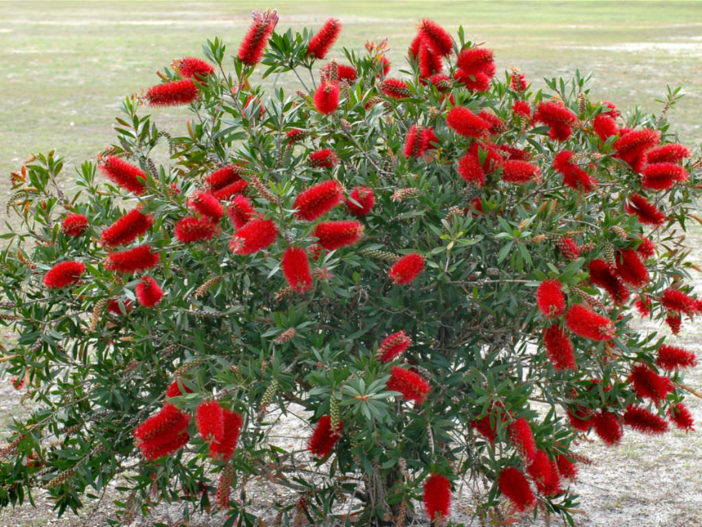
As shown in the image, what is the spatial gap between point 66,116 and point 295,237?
11216mm

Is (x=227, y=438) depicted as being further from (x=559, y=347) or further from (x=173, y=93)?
(x=173, y=93)

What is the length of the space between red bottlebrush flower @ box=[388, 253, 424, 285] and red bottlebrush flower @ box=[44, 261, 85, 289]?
814 millimetres

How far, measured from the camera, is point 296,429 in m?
4.02

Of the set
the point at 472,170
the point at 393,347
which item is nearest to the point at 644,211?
the point at 472,170

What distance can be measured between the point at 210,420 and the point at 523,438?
2.37 feet

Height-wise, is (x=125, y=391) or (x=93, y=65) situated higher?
(x=93, y=65)

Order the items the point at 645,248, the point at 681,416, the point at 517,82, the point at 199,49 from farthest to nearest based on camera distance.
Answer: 1. the point at 199,49
2. the point at 517,82
3. the point at 681,416
4. the point at 645,248

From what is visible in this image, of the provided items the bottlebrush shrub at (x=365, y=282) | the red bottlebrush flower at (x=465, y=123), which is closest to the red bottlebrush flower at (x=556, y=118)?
the bottlebrush shrub at (x=365, y=282)

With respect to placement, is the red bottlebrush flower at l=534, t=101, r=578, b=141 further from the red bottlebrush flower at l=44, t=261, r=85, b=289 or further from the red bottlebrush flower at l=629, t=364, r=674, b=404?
the red bottlebrush flower at l=44, t=261, r=85, b=289

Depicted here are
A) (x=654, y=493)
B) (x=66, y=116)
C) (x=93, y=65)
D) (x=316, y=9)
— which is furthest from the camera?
(x=316, y=9)

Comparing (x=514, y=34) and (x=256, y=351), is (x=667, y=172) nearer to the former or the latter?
(x=256, y=351)

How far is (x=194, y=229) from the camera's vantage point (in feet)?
6.52

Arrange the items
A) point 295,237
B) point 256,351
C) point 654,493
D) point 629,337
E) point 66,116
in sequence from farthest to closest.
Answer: point 66,116 < point 654,493 < point 629,337 < point 256,351 < point 295,237

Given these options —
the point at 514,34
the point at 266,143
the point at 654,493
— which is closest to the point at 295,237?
the point at 266,143
